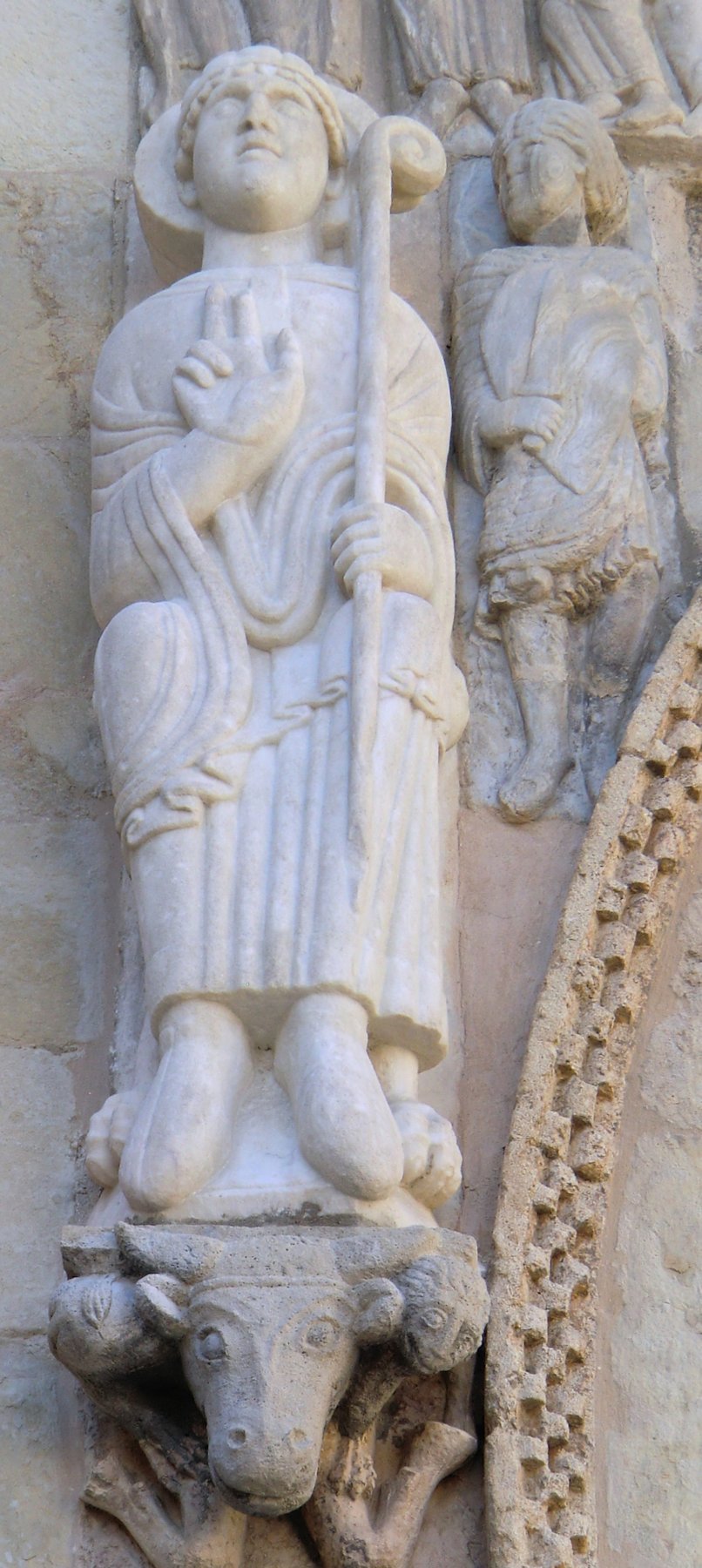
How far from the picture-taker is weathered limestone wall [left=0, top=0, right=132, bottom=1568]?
3258 mm

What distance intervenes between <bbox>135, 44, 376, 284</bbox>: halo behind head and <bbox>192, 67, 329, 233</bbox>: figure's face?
0.02 meters

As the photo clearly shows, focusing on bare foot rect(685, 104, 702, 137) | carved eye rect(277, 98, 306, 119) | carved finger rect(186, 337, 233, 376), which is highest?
bare foot rect(685, 104, 702, 137)

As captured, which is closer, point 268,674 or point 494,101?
point 268,674

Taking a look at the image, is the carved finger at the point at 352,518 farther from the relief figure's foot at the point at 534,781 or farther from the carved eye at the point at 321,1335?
the carved eye at the point at 321,1335

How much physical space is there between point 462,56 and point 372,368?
44.3 inches

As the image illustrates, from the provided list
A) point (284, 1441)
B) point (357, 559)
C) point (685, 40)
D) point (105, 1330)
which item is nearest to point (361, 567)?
point (357, 559)

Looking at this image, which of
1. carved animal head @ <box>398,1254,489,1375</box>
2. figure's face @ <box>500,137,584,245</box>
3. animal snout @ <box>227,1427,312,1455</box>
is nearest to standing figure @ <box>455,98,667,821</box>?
figure's face @ <box>500,137,584,245</box>

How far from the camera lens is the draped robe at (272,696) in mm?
3229

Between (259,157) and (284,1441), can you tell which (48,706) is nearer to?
(259,157)

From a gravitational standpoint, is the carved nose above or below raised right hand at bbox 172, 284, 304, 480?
above

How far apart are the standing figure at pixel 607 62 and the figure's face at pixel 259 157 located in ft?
2.36

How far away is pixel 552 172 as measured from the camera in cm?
417

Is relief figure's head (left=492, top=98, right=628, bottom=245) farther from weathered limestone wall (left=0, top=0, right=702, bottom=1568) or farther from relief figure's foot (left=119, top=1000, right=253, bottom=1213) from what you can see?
relief figure's foot (left=119, top=1000, right=253, bottom=1213)

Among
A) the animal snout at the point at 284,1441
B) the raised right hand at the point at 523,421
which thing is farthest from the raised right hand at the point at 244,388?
the animal snout at the point at 284,1441
